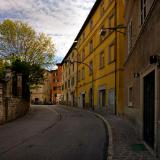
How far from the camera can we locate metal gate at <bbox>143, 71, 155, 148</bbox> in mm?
11219

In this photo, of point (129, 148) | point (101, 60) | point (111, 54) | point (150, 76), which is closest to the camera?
point (129, 148)

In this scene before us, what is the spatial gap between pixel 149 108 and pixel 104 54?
23.3 m

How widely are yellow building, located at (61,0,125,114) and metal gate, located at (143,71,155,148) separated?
34.0 feet

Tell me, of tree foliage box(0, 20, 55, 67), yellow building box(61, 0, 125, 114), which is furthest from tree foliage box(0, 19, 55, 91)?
yellow building box(61, 0, 125, 114)

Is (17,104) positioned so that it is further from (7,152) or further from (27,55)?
(27,55)

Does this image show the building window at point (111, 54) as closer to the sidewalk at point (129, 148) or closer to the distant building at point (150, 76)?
the distant building at point (150, 76)

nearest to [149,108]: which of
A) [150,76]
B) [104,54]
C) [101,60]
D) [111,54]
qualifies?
[150,76]

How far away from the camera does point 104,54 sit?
35031 mm

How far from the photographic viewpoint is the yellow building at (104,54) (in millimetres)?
29078

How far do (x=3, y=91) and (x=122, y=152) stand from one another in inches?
572

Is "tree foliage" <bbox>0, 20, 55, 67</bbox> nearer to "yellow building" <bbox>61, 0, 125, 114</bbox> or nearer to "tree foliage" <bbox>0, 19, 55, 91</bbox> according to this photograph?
"tree foliage" <bbox>0, 19, 55, 91</bbox>

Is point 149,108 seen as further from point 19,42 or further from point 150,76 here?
point 19,42

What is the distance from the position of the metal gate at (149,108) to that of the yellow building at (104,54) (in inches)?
408

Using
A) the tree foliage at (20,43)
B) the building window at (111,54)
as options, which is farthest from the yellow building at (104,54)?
the tree foliage at (20,43)
